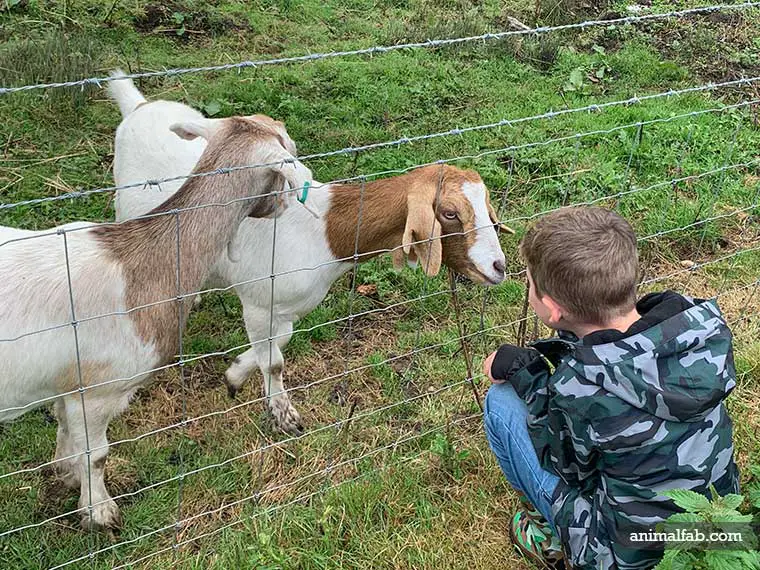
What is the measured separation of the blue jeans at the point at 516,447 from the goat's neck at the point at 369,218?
1.08 meters

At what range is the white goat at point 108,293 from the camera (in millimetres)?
2793

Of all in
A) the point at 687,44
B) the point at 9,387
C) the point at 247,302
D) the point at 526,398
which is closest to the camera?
the point at 526,398

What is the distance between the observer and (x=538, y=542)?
2746mm

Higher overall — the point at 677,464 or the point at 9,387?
the point at 677,464

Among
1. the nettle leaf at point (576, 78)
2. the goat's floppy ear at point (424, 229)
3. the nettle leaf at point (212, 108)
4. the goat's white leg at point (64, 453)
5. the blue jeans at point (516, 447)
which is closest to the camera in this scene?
the blue jeans at point (516, 447)

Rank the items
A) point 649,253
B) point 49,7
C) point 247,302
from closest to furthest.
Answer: point 247,302, point 649,253, point 49,7

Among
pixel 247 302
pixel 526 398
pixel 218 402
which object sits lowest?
pixel 218 402

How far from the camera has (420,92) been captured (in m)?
6.62

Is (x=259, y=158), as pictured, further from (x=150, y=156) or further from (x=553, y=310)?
(x=553, y=310)

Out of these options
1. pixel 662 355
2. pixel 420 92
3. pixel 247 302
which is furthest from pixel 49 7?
pixel 662 355

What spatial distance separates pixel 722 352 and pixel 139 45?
6.05 m

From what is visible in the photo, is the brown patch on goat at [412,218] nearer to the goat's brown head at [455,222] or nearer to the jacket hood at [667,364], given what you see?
the goat's brown head at [455,222]

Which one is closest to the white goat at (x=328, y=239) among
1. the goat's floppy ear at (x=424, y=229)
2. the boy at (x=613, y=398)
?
the goat's floppy ear at (x=424, y=229)

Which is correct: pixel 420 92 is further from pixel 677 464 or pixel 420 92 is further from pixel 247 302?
pixel 677 464
